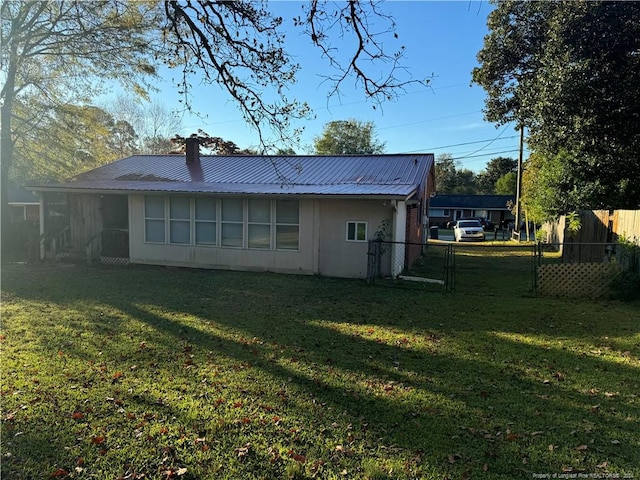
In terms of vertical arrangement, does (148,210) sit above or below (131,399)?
above

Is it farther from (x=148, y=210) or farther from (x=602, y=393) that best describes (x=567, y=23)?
(x=148, y=210)

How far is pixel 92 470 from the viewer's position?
3.08 metres

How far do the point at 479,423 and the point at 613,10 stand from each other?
14.5m

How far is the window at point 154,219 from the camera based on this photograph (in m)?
13.9

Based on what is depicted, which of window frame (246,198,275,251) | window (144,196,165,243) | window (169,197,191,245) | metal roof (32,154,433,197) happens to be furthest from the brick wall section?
window (144,196,165,243)

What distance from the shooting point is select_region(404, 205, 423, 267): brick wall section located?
46.7 feet

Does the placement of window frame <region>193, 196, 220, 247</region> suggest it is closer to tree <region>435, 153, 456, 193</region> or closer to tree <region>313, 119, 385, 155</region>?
tree <region>313, 119, 385, 155</region>

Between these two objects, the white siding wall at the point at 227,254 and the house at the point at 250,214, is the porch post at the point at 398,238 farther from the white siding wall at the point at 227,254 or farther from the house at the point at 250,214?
the white siding wall at the point at 227,254

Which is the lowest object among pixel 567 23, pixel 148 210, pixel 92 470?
pixel 92 470

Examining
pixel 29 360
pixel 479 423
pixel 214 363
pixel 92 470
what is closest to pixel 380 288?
pixel 214 363

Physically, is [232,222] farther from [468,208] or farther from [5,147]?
[468,208]

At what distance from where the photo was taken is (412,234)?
15.4m

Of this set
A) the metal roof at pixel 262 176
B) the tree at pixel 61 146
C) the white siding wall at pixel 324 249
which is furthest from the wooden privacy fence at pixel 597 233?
the tree at pixel 61 146

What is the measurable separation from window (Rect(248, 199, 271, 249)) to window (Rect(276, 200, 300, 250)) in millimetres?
332
